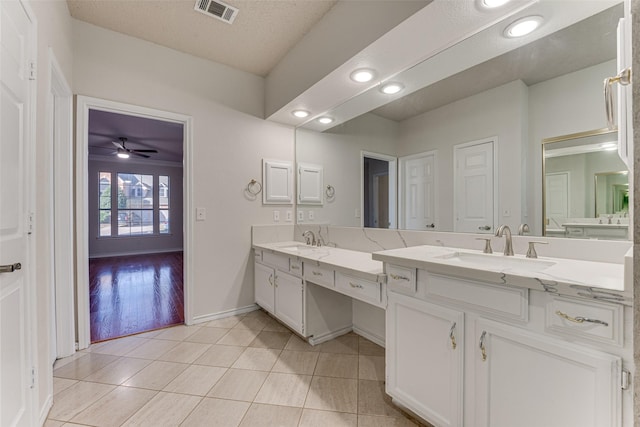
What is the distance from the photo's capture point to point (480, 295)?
114cm

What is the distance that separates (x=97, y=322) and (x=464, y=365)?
327 centimetres

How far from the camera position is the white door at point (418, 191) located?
204cm

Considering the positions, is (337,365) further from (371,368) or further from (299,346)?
(299,346)

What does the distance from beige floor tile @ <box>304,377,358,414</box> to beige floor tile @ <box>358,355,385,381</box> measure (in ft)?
0.38

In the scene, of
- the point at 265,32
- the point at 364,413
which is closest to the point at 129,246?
the point at 265,32

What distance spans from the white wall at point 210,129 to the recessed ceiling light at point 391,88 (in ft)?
4.53

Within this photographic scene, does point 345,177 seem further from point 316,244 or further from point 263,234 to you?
point 263,234

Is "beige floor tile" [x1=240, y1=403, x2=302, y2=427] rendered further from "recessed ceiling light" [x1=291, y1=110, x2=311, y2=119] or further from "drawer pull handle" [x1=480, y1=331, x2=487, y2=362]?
"recessed ceiling light" [x1=291, y1=110, x2=311, y2=119]

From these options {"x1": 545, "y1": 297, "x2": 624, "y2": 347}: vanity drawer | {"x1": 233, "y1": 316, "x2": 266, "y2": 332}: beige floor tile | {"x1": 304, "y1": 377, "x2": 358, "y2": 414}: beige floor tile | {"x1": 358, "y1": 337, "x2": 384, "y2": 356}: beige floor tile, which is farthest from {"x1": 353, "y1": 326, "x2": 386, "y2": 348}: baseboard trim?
{"x1": 545, "y1": 297, "x2": 624, "y2": 347}: vanity drawer

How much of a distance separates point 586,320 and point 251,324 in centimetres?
252

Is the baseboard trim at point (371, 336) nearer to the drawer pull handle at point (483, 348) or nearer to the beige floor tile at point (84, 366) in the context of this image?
the drawer pull handle at point (483, 348)

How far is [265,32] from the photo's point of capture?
2387mm

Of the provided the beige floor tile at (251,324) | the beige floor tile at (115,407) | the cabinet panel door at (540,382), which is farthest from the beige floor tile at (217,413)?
the cabinet panel door at (540,382)

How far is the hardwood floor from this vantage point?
2.71m
